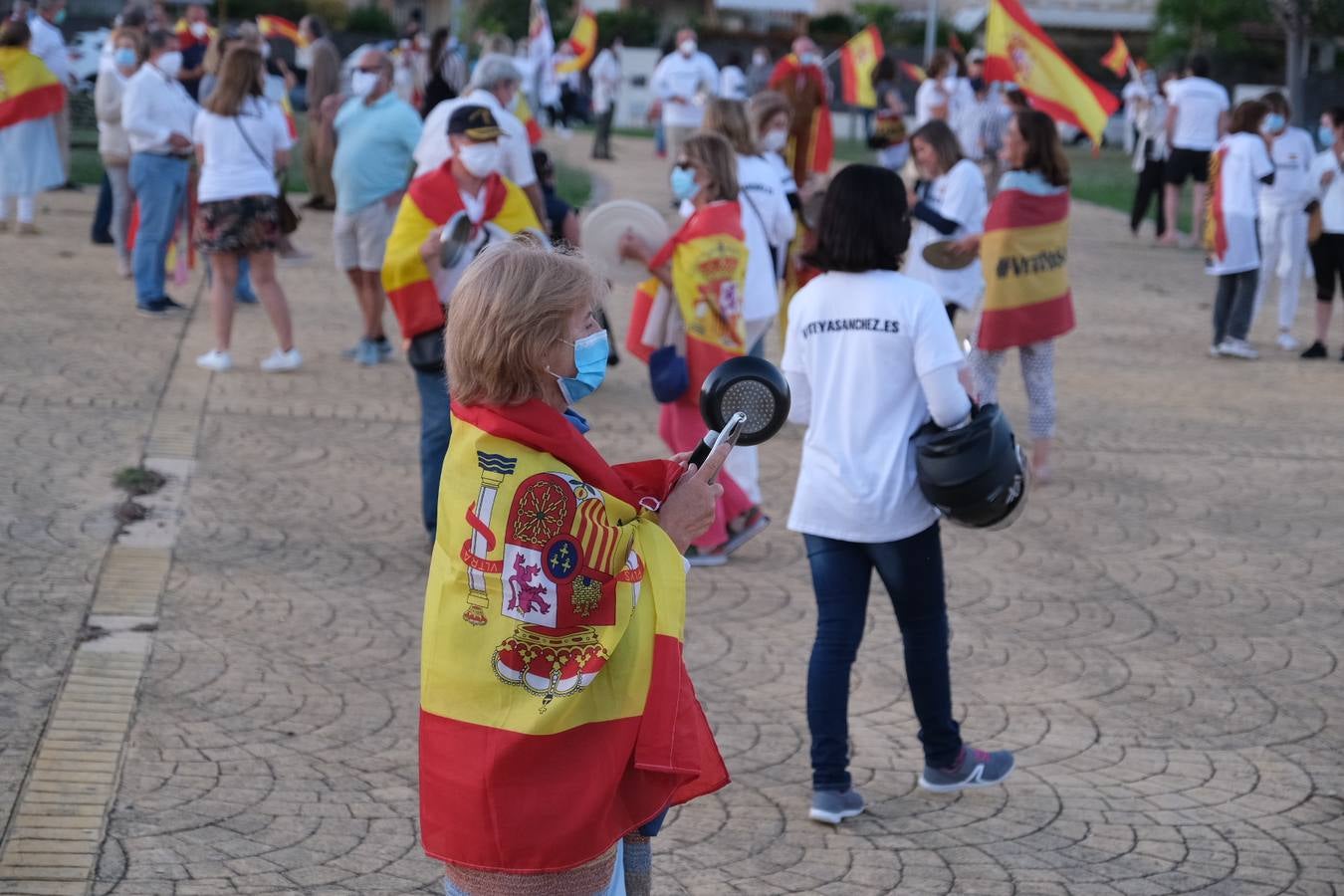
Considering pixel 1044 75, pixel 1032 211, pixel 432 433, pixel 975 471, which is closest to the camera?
pixel 975 471

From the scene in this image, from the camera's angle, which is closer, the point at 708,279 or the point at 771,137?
the point at 708,279

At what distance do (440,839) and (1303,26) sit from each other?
102 feet

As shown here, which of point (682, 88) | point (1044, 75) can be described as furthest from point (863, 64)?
point (1044, 75)

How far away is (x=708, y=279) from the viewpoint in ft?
23.5

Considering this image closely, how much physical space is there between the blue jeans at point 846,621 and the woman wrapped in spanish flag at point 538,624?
188 cm

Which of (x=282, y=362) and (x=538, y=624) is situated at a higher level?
(x=538, y=624)

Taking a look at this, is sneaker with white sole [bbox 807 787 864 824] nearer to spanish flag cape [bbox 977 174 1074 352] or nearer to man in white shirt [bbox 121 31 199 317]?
spanish flag cape [bbox 977 174 1074 352]

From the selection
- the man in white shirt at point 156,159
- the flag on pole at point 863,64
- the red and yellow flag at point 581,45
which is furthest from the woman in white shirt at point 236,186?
the red and yellow flag at point 581,45

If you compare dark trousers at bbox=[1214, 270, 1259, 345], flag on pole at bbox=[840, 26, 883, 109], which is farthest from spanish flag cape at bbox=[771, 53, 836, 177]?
flag on pole at bbox=[840, 26, 883, 109]

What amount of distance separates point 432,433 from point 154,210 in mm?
5852

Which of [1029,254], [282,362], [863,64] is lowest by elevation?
[282,362]

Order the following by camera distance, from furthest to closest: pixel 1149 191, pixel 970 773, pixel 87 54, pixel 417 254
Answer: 1. pixel 87 54
2. pixel 1149 191
3. pixel 417 254
4. pixel 970 773

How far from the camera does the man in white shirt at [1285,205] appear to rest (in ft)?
42.4

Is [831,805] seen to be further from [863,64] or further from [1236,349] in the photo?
[863,64]
